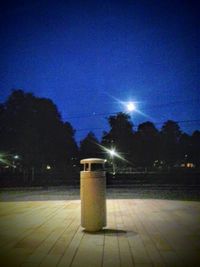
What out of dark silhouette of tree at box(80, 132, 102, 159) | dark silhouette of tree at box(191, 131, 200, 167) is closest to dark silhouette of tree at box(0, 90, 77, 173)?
dark silhouette of tree at box(80, 132, 102, 159)

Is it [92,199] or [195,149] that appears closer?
[92,199]

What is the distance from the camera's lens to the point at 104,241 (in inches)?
259

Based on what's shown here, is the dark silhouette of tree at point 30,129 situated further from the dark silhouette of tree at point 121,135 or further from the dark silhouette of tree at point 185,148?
the dark silhouette of tree at point 185,148

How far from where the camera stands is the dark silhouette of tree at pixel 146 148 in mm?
70875

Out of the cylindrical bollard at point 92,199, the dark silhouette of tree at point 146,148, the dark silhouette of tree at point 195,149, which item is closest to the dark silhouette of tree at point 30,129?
the dark silhouette of tree at point 146,148

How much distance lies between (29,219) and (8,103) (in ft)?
128

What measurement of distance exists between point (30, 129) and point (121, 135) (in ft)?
101

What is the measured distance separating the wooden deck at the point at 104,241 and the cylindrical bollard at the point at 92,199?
0.22 meters

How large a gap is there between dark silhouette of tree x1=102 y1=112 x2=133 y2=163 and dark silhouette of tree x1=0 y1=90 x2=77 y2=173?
23.7 m

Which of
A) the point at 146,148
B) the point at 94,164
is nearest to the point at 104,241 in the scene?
the point at 94,164

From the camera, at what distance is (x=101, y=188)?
771 cm

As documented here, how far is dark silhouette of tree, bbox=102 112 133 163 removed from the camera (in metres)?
72.2

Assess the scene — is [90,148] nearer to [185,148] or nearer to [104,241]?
[185,148]

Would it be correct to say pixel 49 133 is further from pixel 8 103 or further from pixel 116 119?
pixel 116 119
